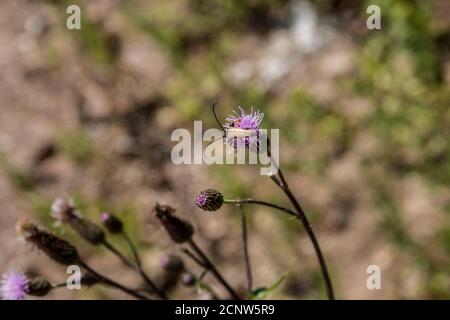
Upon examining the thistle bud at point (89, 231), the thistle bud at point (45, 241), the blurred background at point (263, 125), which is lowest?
the thistle bud at point (45, 241)

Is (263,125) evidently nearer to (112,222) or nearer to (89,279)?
(112,222)

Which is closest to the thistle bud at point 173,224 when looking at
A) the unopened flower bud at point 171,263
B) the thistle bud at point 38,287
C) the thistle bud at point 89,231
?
the unopened flower bud at point 171,263

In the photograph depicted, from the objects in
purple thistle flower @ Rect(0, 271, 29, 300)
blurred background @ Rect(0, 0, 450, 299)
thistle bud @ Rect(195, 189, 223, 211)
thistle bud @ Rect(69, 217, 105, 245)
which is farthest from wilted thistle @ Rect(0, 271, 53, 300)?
blurred background @ Rect(0, 0, 450, 299)

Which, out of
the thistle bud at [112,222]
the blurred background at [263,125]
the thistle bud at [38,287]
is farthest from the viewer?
the blurred background at [263,125]

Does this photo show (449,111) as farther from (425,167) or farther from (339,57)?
(339,57)

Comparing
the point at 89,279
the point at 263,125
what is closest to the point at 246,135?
the point at 89,279

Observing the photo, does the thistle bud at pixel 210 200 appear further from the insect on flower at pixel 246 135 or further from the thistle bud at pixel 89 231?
the thistle bud at pixel 89 231

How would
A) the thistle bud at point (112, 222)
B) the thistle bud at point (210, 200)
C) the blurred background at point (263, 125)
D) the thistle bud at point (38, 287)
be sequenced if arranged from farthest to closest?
1. the blurred background at point (263, 125)
2. the thistle bud at point (112, 222)
3. the thistle bud at point (38, 287)
4. the thistle bud at point (210, 200)
